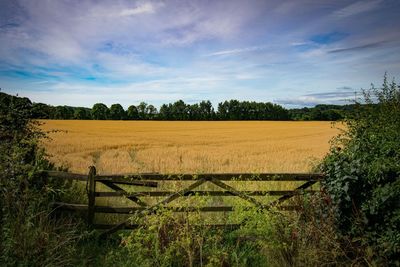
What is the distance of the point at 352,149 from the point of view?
695 centimetres

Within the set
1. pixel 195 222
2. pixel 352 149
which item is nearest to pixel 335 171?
pixel 352 149

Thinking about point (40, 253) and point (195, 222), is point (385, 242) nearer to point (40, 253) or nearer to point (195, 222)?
point (195, 222)

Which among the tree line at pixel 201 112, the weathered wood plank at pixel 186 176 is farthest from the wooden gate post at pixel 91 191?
the tree line at pixel 201 112

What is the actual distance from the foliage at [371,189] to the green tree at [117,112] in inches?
3505

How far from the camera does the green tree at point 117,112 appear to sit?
92688mm

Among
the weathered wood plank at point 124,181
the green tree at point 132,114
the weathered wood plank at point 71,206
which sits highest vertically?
the green tree at point 132,114

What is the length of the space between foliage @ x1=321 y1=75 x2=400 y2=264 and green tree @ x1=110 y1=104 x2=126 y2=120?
8903 cm

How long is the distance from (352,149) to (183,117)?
8873cm

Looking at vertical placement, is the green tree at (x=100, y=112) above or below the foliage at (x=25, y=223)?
above

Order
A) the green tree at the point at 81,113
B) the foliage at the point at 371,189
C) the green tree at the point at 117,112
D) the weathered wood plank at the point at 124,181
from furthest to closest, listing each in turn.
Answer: the green tree at the point at 117,112 → the green tree at the point at 81,113 → the weathered wood plank at the point at 124,181 → the foliage at the point at 371,189

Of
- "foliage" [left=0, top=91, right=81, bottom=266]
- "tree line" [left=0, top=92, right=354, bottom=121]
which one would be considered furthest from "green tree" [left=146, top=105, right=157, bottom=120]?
"foliage" [left=0, top=91, right=81, bottom=266]

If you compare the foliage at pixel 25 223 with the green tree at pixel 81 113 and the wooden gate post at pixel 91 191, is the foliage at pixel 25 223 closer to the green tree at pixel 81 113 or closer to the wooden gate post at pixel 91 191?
the wooden gate post at pixel 91 191

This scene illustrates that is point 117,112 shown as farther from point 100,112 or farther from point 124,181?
point 124,181

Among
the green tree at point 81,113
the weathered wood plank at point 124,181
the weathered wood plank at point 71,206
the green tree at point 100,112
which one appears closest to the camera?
the weathered wood plank at point 124,181
